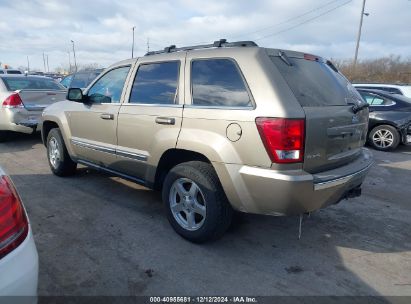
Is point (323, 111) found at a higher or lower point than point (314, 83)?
lower

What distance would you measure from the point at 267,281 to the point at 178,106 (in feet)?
5.89

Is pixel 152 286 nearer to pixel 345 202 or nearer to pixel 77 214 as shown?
pixel 77 214

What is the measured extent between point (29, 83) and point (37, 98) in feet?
2.59

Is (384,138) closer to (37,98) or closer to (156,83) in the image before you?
(156,83)

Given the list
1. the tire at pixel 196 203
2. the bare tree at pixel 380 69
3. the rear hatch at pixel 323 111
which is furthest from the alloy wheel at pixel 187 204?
the bare tree at pixel 380 69

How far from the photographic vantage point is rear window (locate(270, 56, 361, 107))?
2934 mm

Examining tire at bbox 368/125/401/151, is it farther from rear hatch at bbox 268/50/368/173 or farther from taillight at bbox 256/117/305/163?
taillight at bbox 256/117/305/163

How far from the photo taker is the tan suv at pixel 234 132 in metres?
2.74

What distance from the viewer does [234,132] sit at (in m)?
2.87

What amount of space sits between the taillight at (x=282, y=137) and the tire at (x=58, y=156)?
11.8 ft

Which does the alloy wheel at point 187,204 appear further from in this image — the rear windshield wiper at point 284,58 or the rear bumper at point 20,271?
the rear bumper at point 20,271

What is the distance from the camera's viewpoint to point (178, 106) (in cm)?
338

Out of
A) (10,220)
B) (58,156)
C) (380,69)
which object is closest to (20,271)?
(10,220)

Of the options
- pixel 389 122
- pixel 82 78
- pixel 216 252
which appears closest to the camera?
pixel 216 252
